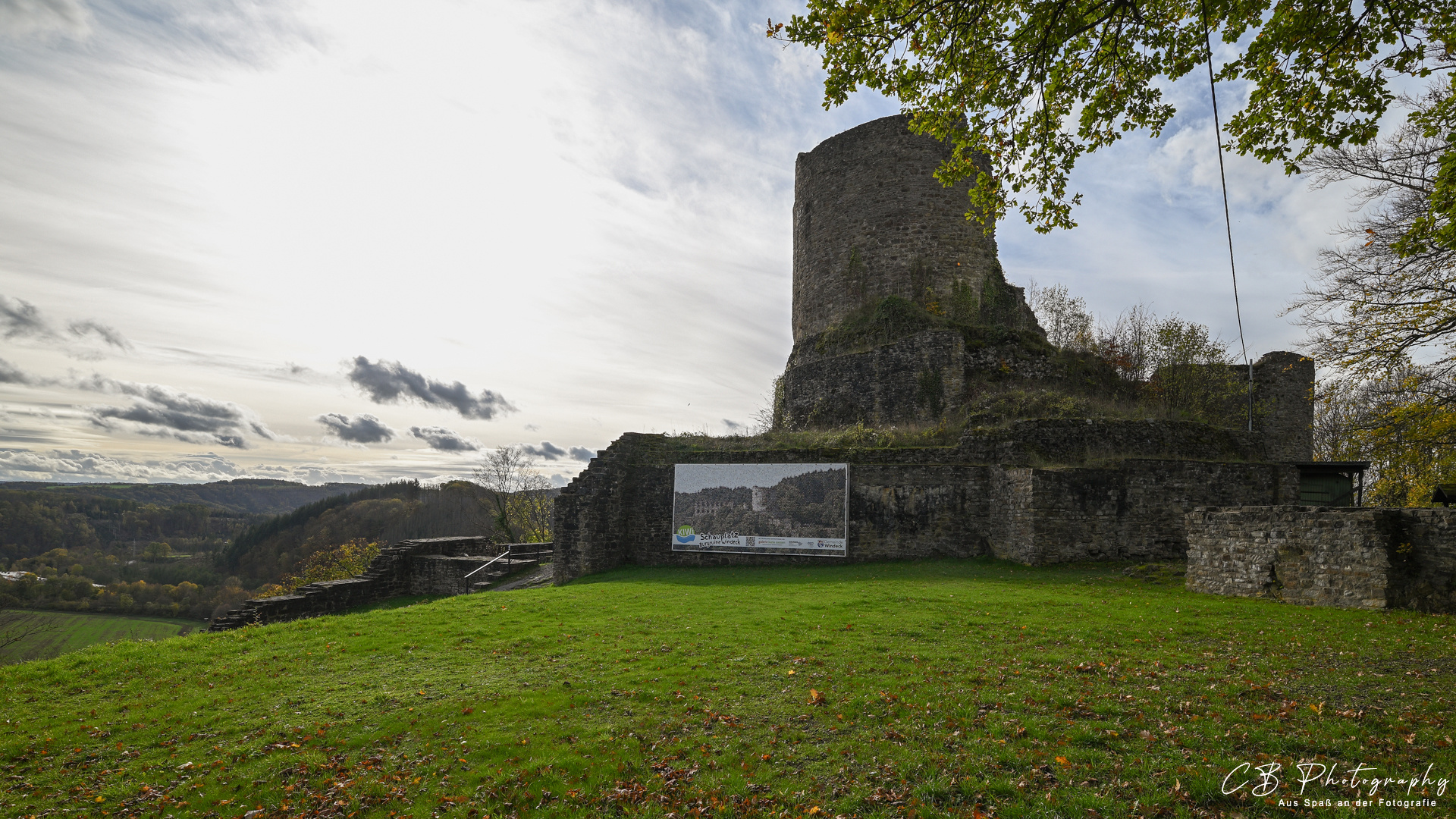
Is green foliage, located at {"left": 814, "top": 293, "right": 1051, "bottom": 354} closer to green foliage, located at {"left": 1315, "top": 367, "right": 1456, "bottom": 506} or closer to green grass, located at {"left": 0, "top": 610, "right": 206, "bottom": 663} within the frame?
green foliage, located at {"left": 1315, "top": 367, "right": 1456, "bottom": 506}

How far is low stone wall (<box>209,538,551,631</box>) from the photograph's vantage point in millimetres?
15812

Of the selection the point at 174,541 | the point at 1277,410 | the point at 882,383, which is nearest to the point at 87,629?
the point at 174,541

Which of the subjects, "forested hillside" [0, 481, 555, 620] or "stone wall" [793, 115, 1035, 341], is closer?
"stone wall" [793, 115, 1035, 341]

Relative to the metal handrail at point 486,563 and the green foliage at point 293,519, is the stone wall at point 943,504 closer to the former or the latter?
the metal handrail at point 486,563

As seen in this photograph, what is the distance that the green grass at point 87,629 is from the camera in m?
27.6

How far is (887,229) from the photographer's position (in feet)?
80.4

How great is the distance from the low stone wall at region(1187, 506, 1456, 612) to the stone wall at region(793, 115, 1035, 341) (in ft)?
45.2

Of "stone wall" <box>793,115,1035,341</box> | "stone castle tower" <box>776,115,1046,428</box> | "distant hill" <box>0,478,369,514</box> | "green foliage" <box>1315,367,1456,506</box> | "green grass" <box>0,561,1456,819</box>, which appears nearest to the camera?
"green grass" <box>0,561,1456,819</box>

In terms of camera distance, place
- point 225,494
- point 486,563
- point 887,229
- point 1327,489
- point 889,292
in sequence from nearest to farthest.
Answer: point 1327,489
point 486,563
point 889,292
point 887,229
point 225,494

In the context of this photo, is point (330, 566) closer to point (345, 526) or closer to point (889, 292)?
point (345, 526)

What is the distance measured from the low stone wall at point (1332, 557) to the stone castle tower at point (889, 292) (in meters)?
9.59

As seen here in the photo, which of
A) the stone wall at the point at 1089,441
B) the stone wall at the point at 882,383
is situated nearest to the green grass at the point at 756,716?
the stone wall at the point at 1089,441

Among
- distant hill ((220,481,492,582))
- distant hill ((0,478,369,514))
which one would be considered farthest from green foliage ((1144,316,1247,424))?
distant hill ((0,478,369,514))

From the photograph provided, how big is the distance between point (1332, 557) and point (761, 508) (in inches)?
442
